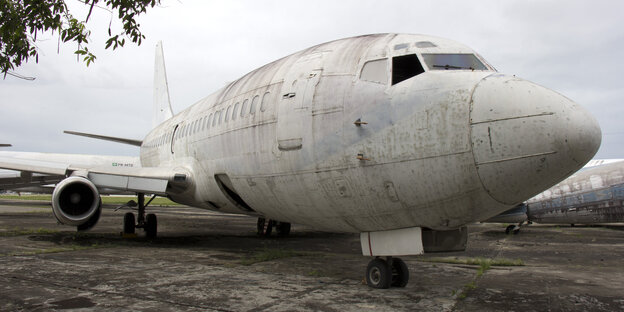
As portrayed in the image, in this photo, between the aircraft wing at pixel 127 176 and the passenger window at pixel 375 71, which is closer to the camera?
the passenger window at pixel 375 71

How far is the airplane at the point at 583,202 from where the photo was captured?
17609mm

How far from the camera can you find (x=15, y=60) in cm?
591

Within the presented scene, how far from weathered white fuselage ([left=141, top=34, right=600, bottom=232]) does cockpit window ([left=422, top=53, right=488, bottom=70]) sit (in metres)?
0.07

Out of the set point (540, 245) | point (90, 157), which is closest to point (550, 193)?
point (540, 245)

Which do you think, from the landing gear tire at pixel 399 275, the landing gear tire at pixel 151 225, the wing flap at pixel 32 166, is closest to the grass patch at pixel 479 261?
the landing gear tire at pixel 399 275

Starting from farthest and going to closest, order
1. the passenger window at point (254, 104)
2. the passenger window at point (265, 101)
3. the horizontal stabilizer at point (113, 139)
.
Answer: the horizontal stabilizer at point (113, 139) → the passenger window at point (254, 104) → the passenger window at point (265, 101)

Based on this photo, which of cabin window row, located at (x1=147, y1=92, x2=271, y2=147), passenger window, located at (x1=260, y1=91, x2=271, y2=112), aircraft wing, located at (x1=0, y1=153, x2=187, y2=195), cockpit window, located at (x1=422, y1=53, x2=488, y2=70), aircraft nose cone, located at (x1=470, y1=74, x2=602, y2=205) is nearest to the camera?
aircraft nose cone, located at (x1=470, y1=74, x2=602, y2=205)

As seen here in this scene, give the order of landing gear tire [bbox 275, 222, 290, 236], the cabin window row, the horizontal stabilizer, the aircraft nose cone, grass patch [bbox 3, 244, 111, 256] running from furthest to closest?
the horizontal stabilizer, landing gear tire [bbox 275, 222, 290, 236], grass patch [bbox 3, 244, 111, 256], the cabin window row, the aircraft nose cone

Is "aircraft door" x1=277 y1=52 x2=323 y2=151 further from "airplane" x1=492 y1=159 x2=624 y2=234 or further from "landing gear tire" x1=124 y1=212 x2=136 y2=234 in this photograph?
"airplane" x1=492 y1=159 x2=624 y2=234

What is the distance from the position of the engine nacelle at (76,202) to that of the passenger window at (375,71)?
7.97 m

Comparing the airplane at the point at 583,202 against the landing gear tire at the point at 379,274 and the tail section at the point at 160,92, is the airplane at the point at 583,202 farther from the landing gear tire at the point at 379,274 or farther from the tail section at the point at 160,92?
the tail section at the point at 160,92

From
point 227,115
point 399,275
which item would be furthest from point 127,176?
point 399,275

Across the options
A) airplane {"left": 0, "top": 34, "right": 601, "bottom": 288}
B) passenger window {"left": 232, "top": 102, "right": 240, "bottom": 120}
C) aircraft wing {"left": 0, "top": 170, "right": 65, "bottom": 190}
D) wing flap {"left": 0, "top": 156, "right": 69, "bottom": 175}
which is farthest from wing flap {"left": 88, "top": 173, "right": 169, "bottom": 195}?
aircraft wing {"left": 0, "top": 170, "right": 65, "bottom": 190}

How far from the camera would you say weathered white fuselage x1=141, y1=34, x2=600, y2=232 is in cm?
439
